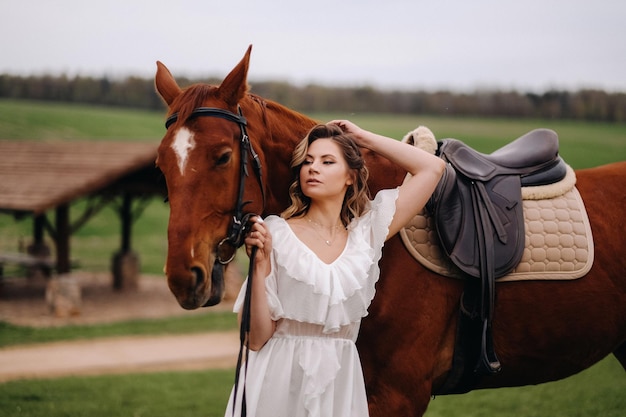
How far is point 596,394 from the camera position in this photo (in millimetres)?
7316

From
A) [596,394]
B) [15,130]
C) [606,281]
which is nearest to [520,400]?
[596,394]

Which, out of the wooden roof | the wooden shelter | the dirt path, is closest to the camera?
the dirt path

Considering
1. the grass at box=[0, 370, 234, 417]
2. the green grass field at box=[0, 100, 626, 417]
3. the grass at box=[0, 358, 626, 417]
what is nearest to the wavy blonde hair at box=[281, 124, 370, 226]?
the green grass field at box=[0, 100, 626, 417]

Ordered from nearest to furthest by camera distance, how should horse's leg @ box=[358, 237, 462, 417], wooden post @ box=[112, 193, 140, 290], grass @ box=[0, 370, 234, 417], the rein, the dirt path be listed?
the rein → horse's leg @ box=[358, 237, 462, 417] → grass @ box=[0, 370, 234, 417] → the dirt path → wooden post @ box=[112, 193, 140, 290]

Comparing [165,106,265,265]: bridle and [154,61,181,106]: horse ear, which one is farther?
[154,61,181,106]: horse ear

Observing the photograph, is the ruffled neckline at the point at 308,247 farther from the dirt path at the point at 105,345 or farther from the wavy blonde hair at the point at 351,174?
the dirt path at the point at 105,345

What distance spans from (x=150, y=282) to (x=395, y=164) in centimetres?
1711

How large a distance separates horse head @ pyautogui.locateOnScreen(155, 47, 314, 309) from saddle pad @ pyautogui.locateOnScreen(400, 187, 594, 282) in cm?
78

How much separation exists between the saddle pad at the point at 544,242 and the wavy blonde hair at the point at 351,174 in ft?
1.08

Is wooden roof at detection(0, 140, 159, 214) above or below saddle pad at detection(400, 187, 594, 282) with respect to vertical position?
below

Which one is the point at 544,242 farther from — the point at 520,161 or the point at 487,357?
the point at 487,357

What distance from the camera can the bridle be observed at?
2695mm

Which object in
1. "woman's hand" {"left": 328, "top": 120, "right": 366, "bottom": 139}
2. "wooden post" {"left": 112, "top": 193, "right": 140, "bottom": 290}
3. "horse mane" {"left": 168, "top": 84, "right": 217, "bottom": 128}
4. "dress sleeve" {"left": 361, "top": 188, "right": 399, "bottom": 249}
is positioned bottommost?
"wooden post" {"left": 112, "top": 193, "right": 140, "bottom": 290}

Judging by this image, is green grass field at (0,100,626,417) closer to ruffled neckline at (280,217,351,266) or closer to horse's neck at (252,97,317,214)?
horse's neck at (252,97,317,214)
